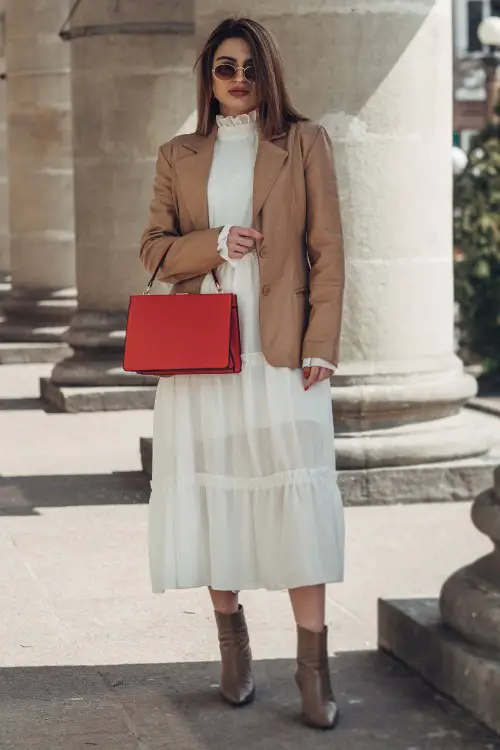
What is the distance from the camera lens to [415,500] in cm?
802

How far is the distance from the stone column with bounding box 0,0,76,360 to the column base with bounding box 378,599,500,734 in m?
11.4

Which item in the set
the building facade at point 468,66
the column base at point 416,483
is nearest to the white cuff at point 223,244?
the column base at point 416,483

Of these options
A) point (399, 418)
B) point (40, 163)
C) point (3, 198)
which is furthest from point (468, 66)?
point (399, 418)

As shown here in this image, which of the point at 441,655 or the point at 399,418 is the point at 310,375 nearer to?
the point at 441,655

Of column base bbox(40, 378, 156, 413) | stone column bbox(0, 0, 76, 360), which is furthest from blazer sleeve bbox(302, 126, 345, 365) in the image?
stone column bbox(0, 0, 76, 360)

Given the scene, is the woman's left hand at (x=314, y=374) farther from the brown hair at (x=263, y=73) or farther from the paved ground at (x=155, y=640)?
the paved ground at (x=155, y=640)

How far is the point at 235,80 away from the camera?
4.68 m

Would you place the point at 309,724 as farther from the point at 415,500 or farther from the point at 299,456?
the point at 415,500

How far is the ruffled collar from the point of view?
4.76 metres

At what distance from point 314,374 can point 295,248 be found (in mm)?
342

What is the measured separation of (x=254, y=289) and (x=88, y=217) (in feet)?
26.4

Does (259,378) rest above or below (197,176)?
below

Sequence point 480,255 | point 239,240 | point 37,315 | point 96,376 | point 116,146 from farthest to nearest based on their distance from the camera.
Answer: point 37,315, point 480,255, point 96,376, point 116,146, point 239,240

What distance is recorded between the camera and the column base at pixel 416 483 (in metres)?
7.96
